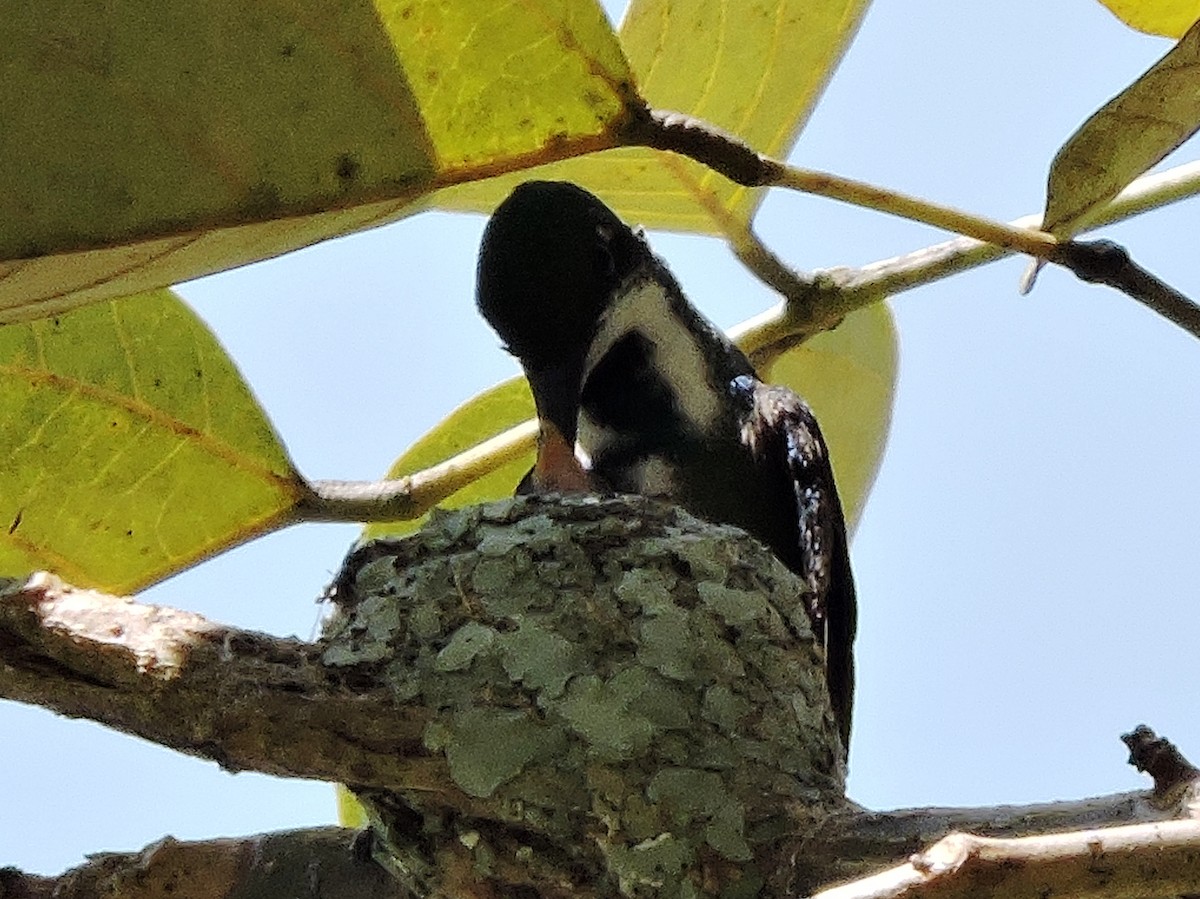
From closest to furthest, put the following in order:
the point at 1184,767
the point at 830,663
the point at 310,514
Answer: the point at 1184,767, the point at 310,514, the point at 830,663

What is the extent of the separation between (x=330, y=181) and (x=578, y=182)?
842 millimetres

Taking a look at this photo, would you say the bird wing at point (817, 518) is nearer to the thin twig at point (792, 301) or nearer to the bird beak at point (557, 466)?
the thin twig at point (792, 301)

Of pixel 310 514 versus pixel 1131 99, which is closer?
pixel 1131 99

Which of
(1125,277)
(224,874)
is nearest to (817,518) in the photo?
(1125,277)

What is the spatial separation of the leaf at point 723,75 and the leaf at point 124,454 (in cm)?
49

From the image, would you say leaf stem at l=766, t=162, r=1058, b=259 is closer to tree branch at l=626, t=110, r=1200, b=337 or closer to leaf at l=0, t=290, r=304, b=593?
tree branch at l=626, t=110, r=1200, b=337

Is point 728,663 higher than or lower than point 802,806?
higher

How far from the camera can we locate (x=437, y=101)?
189cm

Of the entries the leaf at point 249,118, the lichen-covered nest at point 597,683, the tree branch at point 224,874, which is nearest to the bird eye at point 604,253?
the lichen-covered nest at point 597,683

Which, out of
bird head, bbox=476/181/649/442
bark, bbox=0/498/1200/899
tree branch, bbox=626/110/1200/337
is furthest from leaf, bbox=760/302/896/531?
tree branch, bbox=626/110/1200/337

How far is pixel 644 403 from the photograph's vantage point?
286 cm

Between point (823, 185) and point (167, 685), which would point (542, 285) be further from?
point (167, 685)

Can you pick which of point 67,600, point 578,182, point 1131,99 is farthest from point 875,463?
point 67,600

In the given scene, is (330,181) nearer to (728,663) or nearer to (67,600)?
(67,600)
